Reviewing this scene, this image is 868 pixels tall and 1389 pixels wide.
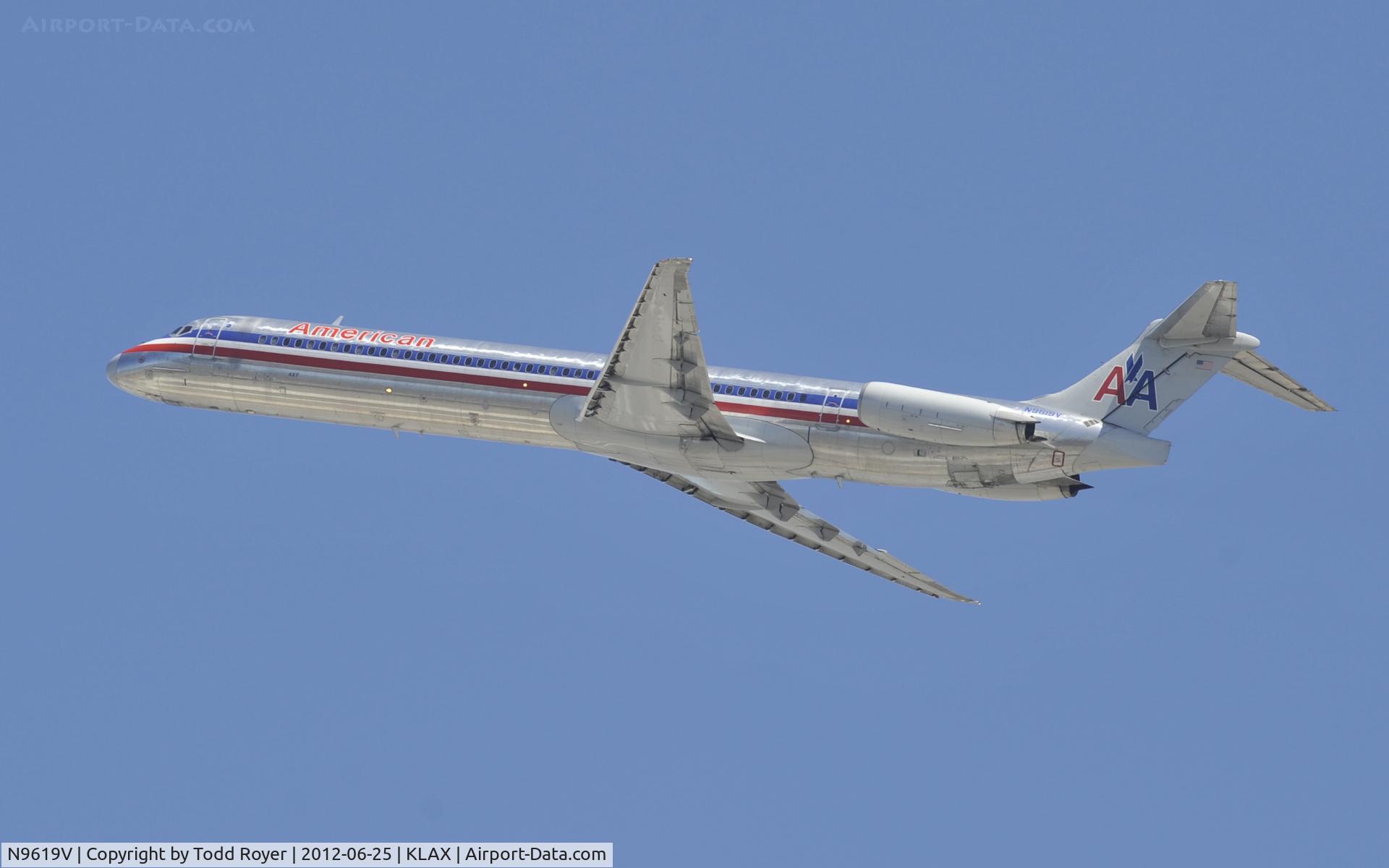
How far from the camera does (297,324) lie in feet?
175

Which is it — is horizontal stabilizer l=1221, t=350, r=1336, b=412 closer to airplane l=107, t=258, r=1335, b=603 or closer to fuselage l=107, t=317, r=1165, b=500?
airplane l=107, t=258, r=1335, b=603

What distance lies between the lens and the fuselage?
45562 mm

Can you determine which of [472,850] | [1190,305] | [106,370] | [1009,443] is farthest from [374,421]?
[1190,305]

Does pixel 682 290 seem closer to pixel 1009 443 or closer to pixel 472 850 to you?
pixel 1009 443

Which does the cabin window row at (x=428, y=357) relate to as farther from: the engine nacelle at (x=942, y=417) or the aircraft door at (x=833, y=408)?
the engine nacelle at (x=942, y=417)

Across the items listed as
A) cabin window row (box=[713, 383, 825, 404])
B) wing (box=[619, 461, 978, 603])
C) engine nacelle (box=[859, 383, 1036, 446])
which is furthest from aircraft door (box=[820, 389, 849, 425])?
wing (box=[619, 461, 978, 603])

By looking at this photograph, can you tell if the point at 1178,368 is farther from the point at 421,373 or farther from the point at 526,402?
the point at 421,373

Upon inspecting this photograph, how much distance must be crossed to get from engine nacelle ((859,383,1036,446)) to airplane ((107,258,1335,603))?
0.12 ft

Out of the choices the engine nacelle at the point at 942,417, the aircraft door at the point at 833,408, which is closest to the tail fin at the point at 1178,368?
the engine nacelle at the point at 942,417

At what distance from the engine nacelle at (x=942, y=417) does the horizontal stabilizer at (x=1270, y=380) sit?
5.07 metres

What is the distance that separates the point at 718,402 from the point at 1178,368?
11.0m

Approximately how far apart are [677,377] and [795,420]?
3.28m

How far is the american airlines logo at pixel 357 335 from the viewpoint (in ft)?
169

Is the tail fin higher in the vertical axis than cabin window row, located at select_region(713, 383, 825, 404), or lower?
lower
